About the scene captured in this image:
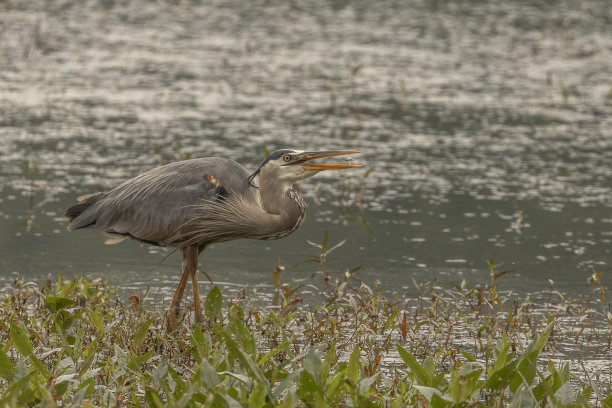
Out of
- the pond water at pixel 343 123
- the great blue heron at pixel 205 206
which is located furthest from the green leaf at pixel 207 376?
the pond water at pixel 343 123

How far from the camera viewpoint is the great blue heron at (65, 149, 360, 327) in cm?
625

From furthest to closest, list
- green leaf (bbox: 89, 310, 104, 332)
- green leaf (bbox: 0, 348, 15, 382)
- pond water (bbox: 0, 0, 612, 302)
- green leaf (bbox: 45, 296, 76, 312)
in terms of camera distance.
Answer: pond water (bbox: 0, 0, 612, 302)
green leaf (bbox: 45, 296, 76, 312)
green leaf (bbox: 89, 310, 104, 332)
green leaf (bbox: 0, 348, 15, 382)

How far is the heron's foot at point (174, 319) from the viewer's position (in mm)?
5848

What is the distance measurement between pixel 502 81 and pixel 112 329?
328 inches

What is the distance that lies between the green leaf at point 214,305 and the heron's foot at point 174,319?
15 cm

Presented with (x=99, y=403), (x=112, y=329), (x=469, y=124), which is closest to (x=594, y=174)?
(x=469, y=124)

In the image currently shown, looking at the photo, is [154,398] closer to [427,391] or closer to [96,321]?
[427,391]

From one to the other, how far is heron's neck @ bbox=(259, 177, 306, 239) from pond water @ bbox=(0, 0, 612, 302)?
3.41 ft

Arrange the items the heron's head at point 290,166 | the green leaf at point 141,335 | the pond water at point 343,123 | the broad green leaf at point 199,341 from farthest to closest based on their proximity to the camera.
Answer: the pond water at point 343,123 → the heron's head at point 290,166 → the green leaf at point 141,335 → the broad green leaf at point 199,341

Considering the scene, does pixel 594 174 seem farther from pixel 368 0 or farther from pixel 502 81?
pixel 368 0

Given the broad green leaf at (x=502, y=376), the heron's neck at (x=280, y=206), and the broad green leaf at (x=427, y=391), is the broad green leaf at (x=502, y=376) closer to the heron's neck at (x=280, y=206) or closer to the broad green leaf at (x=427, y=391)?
the broad green leaf at (x=427, y=391)

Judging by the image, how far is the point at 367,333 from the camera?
6.12 m

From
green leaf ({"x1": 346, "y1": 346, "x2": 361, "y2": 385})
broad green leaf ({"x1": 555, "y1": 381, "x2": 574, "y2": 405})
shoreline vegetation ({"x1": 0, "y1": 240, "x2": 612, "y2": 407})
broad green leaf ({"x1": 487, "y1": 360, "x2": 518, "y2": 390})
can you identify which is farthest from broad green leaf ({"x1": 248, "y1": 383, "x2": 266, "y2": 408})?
broad green leaf ({"x1": 555, "y1": 381, "x2": 574, "y2": 405})

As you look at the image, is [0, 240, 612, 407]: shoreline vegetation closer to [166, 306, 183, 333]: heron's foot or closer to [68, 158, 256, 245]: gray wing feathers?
[166, 306, 183, 333]: heron's foot
